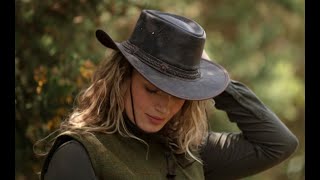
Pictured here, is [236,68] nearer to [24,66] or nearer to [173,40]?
[24,66]

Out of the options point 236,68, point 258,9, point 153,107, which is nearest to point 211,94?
point 153,107

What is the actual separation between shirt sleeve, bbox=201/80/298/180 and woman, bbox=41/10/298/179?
0.13m

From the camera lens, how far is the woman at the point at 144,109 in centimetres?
238

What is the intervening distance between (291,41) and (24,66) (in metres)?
3.02

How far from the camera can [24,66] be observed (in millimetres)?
3957

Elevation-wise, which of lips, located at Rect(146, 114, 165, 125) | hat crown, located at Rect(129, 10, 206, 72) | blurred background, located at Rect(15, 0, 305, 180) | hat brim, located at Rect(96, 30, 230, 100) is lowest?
blurred background, located at Rect(15, 0, 305, 180)

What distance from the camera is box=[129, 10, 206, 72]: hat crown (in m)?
2.44

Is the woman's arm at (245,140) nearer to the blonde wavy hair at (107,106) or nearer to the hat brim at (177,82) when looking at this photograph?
the blonde wavy hair at (107,106)

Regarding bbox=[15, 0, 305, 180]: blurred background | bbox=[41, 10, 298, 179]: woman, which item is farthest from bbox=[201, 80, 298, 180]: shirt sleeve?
bbox=[15, 0, 305, 180]: blurred background

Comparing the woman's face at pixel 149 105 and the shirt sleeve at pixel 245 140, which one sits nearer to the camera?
the woman's face at pixel 149 105

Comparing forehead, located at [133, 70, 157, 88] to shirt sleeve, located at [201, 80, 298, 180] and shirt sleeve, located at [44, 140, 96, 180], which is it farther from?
shirt sleeve, located at [201, 80, 298, 180]

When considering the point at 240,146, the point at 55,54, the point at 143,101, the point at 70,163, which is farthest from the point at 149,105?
the point at 55,54

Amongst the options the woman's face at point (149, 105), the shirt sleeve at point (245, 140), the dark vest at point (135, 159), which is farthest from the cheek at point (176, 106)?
the shirt sleeve at point (245, 140)

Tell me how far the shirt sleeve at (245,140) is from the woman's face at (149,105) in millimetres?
375
